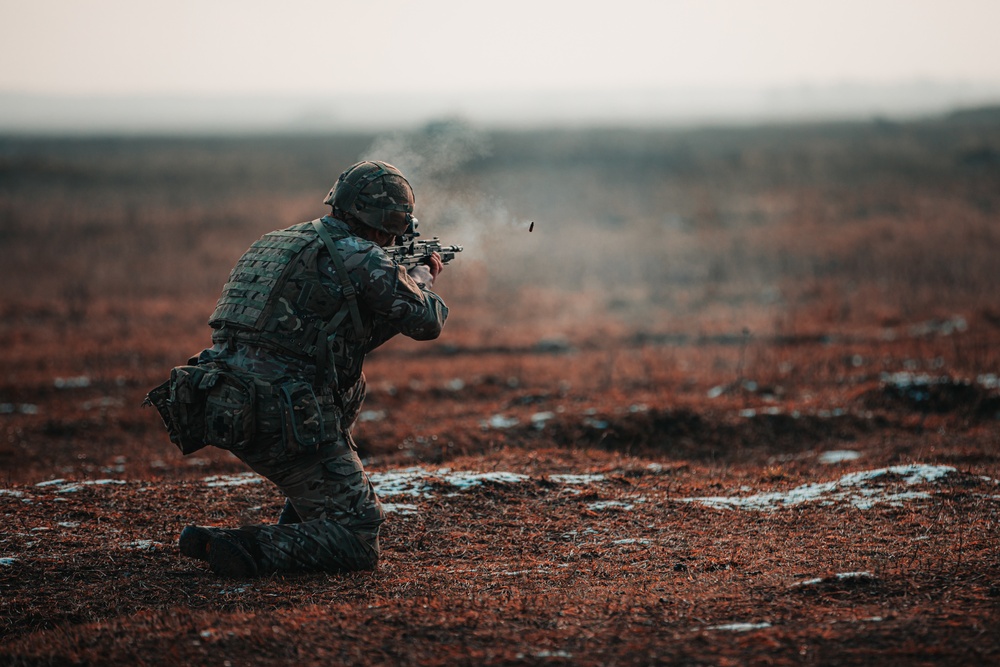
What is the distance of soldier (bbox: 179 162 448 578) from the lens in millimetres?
4523

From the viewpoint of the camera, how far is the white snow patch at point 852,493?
5921mm

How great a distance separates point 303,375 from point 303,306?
357 mm

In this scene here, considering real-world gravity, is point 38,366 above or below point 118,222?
below

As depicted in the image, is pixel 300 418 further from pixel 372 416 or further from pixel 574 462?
pixel 372 416

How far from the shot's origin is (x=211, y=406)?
4.54 m

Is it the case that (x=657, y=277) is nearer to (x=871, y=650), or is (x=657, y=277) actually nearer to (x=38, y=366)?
(x=38, y=366)

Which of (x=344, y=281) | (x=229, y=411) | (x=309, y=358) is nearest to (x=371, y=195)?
(x=344, y=281)

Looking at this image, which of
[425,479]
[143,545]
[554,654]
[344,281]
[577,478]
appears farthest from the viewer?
[577,478]

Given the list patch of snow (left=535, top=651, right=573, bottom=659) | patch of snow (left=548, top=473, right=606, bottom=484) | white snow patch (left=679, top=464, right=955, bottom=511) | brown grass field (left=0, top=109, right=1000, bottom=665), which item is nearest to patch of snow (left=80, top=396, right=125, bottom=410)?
brown grass field (left=0, top=109, right=1000, bottom=665)

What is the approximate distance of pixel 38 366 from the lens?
13.0 m

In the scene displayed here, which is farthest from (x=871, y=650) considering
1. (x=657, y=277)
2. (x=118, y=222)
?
(x=118, y=222)

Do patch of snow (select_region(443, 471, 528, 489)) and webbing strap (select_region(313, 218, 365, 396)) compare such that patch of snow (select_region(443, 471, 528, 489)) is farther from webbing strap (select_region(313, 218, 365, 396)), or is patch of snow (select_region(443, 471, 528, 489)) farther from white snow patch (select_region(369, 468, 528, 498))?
webbing strap (select_region(313, 218, 365, 396))

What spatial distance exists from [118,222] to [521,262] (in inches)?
561

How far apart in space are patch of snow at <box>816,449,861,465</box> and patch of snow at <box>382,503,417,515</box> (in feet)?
12.1
